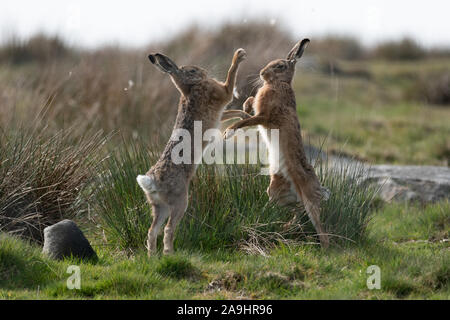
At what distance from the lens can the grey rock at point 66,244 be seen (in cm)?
647

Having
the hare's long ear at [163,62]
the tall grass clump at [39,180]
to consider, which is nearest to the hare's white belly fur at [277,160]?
the hare's long ear at [163,62]

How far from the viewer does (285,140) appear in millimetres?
6617

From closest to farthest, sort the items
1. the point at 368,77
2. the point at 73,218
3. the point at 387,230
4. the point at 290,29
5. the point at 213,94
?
the point at 213,94 → the point at 73,218 → the point at 387,230 → the point at 290,29 → the point at 368,77

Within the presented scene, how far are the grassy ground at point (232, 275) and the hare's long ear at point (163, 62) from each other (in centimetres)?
176

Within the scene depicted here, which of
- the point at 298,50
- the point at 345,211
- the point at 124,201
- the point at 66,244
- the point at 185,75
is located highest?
the point at 298,50

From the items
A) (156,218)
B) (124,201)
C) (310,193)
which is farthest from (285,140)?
(124,201)

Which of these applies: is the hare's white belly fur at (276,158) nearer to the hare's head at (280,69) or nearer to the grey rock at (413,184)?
the hare's head at (280,69)

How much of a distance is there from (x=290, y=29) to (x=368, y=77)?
9.05 meters

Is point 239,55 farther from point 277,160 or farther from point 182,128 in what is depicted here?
point 277,160

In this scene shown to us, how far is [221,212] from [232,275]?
41.6 inches

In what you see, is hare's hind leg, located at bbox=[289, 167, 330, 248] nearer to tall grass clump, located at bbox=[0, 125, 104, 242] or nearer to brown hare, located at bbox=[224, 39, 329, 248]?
brown hare, located at bbox=[224, 39, 329, 248]
